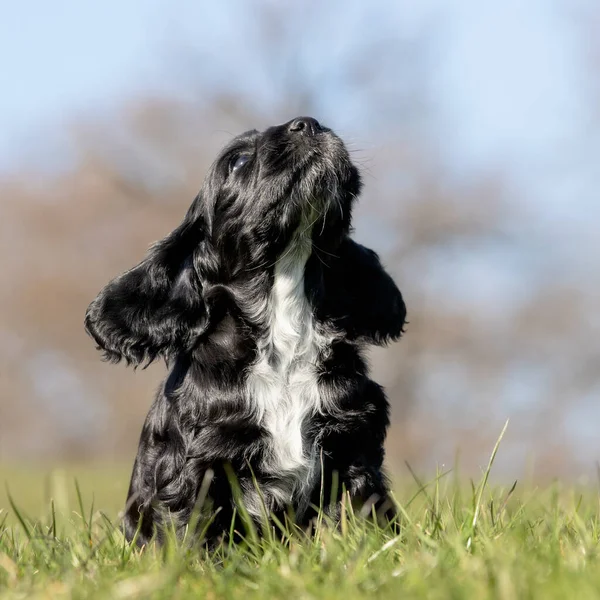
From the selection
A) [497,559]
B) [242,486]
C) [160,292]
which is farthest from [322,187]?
[497,559]

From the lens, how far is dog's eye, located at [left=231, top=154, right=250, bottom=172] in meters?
4.24

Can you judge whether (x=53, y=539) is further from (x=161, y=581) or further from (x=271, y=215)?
(x=271, y=215)

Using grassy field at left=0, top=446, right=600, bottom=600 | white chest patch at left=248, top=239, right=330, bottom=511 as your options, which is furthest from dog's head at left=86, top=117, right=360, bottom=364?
grassy field at left=0, top=446, right=600, bottom=600

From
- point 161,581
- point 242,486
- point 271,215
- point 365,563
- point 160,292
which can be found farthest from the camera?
point 160,292

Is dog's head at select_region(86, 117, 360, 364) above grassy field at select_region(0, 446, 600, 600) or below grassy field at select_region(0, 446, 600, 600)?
above

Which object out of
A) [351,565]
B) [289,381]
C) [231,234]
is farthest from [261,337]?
[351,565]

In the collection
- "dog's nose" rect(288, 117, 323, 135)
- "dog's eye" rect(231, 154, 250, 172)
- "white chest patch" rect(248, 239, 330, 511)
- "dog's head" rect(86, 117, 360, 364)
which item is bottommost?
"white chest patch" rect(248, 239, 330, 511)

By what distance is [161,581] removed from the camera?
2.25m

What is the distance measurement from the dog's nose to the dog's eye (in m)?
0.26

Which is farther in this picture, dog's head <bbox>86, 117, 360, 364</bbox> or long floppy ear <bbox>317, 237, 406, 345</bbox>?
long floppy ear <bbox>317, 237, 406, 345</bbox>

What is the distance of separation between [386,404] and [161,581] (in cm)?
195

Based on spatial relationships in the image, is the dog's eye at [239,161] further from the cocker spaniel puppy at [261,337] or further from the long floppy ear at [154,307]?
the long floppy ear at [154,307]

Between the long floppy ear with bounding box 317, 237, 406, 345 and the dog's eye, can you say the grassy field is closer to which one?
the long floppy ear with bounding box 317, 237, 406, 345

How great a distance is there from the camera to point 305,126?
4.11 metres
